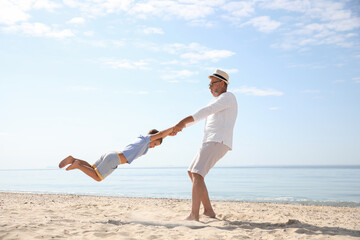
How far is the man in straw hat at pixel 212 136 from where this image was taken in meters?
4.88

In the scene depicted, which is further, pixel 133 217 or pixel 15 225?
pixel 133 217

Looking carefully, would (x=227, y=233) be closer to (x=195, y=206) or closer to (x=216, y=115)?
(x=195, y=206)

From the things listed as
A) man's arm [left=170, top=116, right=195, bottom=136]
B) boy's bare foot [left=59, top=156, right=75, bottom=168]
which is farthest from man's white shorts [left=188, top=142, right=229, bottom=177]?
boy's bare foot [left=59, top=156, right=75, bottom=168]

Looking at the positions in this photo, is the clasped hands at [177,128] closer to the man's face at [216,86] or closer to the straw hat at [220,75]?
the man's face at [216,86]

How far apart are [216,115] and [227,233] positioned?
1.73 meters

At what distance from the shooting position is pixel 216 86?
523 cm

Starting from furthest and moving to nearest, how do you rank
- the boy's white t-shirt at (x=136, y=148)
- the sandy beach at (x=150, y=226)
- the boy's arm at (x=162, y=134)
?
the boy's arm at (x=162, y=134) < the boy's white t-shirt at (x=136, y=148) < the sandy beach at (x=150, y=226)

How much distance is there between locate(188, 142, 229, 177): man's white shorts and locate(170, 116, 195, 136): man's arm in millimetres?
445

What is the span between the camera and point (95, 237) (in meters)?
3.85

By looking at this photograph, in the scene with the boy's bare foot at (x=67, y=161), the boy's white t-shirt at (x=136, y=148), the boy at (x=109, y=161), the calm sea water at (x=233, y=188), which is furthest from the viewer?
the calm sea water at (x=233, y=188)

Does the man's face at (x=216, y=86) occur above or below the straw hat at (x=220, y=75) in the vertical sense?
below

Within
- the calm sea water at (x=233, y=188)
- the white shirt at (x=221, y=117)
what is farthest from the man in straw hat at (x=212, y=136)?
the calm sea water at (x=233, y=188)

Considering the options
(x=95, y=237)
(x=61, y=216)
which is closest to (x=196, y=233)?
(x=95, y=237)

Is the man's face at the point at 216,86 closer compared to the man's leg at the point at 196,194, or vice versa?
the man's leg at the point at 196,194
